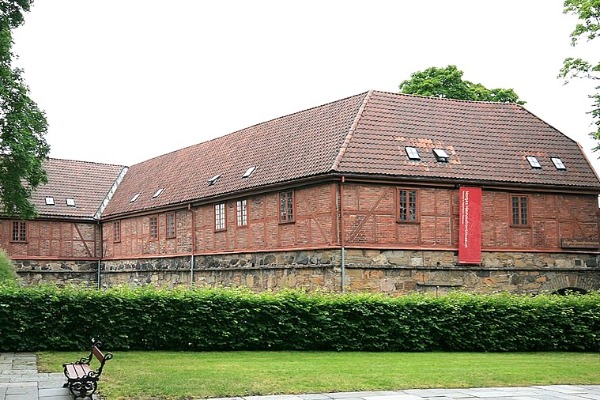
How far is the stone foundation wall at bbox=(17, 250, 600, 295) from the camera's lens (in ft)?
85.1

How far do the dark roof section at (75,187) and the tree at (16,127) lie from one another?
11971 mm

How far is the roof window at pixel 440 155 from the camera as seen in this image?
2825cm

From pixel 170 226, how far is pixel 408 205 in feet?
44.5

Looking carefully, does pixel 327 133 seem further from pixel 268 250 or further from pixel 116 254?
pixel 116 254

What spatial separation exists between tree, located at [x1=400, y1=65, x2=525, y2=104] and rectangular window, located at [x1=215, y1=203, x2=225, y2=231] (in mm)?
16662

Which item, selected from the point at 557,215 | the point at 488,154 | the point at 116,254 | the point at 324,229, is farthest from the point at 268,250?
the point at 116,254


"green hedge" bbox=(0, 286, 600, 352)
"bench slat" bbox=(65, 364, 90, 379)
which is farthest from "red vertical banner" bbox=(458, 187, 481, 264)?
"bench slat" bbox=(65, 364, 90, 379)

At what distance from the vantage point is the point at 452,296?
2172cm

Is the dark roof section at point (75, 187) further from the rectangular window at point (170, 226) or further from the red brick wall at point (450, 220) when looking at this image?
the red brick wall at point (450, 220)

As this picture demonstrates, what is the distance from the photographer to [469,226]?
27.4 m

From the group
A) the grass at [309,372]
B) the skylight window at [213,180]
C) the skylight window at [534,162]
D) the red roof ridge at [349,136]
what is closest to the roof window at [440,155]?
the red roof ridge at [349,136]

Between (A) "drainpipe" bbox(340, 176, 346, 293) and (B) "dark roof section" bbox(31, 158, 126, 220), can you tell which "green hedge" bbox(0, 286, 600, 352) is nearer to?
(A) "drainpipe" bbox(340, 176, 346, 293)

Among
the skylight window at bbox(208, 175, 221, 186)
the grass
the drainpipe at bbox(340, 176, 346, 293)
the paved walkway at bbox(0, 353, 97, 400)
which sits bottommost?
the grass

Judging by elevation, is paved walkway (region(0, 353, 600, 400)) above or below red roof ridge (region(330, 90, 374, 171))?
below
